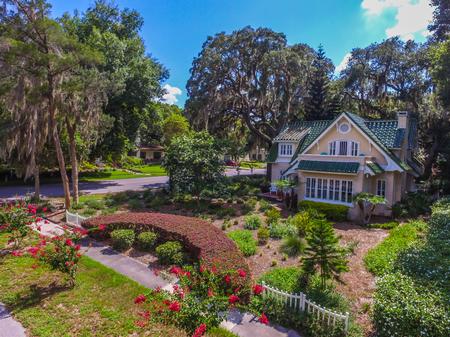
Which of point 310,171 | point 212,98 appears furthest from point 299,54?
point 310,171

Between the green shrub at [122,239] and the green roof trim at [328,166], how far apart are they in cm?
1249

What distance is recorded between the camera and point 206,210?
19188 millimetres

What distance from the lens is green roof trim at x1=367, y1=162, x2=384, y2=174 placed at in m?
17.6

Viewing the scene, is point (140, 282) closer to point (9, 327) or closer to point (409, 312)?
point (9, 327)

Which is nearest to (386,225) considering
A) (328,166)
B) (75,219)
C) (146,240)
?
(328,166)

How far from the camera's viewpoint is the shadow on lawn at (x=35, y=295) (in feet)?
25.4

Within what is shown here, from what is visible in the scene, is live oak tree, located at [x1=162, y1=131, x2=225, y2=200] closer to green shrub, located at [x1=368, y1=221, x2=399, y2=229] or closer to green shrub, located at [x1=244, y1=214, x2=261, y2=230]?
green shrub, located at [x1=244, y1=214, x2=261, y2=230]

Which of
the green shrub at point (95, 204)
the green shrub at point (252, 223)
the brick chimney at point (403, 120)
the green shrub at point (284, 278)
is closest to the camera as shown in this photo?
the green shrub at point (284, 278)

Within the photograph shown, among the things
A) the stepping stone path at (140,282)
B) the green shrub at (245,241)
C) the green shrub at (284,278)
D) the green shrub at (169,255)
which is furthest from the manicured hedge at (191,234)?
the stepping stone path at (140,282)

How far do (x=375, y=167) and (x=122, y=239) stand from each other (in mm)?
15290

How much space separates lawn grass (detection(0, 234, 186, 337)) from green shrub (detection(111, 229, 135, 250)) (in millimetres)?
1548

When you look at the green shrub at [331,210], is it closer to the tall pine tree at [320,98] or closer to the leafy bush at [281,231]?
the leafy bush at [281,231]

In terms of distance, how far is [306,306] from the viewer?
24.5 ft

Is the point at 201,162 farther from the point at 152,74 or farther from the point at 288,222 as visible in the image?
the point at 152,74
